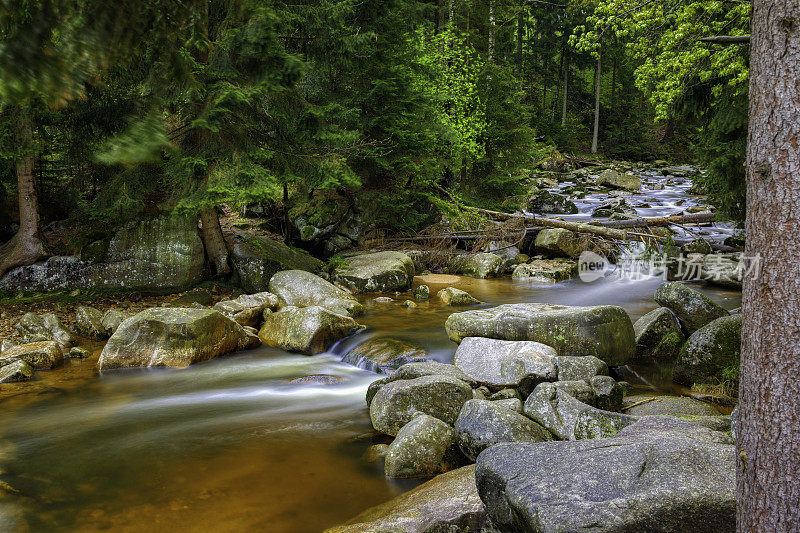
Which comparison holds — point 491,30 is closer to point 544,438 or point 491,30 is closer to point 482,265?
point 482,265

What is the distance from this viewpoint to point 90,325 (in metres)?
9.77

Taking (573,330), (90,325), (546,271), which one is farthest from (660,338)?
(90,325)

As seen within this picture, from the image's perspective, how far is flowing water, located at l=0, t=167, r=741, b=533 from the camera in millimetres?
4711

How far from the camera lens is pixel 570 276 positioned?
1573 centimetres

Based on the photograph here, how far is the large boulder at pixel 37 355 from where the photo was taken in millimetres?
8141

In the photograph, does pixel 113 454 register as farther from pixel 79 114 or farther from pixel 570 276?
pixel 570 276

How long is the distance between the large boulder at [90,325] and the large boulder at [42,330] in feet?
0.92

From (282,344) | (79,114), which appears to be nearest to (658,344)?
(282,344)

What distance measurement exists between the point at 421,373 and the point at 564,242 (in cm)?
1152

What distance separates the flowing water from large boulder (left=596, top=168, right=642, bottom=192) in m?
24.1

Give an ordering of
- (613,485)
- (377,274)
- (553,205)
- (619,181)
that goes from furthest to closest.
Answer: (619,181)
(553,205)
(377,274)
(613,485)

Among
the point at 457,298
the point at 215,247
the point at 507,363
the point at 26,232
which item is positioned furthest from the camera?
the point at 215,247

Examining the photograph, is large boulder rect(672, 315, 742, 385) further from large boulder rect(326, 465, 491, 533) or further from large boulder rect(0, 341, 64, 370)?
large boulder rect(0, 341, 64, 370)

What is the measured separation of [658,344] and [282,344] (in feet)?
22.4
